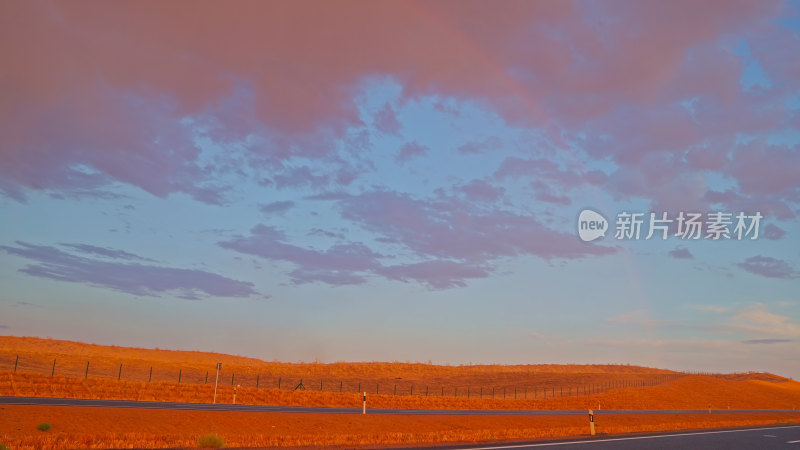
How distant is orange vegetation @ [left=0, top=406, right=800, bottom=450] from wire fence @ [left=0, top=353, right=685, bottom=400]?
57.8 metres

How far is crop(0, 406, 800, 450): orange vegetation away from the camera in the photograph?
2089cm

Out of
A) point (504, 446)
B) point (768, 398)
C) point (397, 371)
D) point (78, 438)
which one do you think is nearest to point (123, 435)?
point (78, 438)

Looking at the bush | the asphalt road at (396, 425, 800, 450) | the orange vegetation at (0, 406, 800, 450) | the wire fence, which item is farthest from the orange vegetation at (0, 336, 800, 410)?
the asphalt road at (396, 425, 800, 450)

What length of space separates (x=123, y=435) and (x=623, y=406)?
61.4 metres

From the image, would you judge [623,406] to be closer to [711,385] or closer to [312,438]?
[711,385]

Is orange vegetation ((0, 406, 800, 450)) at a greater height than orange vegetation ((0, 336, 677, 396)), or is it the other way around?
orange vegetation ((0, 336, 677, 396))

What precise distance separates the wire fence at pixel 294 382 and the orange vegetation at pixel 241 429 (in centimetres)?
5780

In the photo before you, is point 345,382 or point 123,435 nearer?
point 123,435

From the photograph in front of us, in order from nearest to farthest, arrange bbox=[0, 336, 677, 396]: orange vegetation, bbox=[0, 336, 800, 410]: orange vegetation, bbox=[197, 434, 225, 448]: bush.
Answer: bbox=[197, 434, 225, 448]: bush, bbox=[0, 336, 800, 410]: orange vegetation, bbox=[0, 336, 677, 396]: orange vegetation

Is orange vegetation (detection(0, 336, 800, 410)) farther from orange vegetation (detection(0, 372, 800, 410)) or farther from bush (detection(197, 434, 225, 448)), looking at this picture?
bush (detection(197, 434, 225, 448))

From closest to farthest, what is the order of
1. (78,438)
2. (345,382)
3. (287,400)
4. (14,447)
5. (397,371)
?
(14,447) < (78,438) < (287,400) < (345,382) < (397,371)

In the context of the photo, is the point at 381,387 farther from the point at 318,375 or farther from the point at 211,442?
the point at 211,442

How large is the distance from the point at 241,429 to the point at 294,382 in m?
86.4

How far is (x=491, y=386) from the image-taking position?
12112 cm
